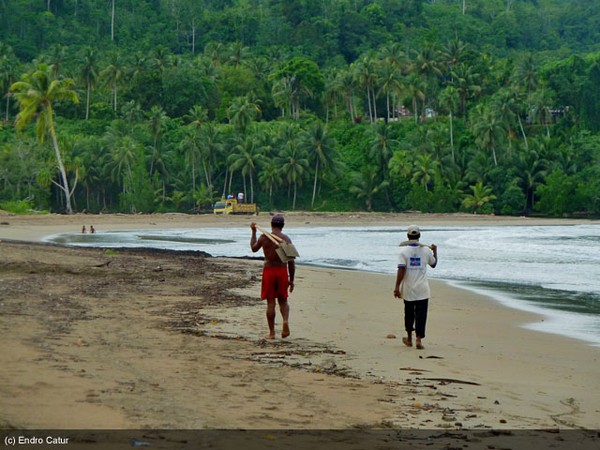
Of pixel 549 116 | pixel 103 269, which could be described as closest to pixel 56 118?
pixel 549 116

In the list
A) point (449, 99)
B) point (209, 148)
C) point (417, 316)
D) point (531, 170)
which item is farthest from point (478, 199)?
point (417, 316)

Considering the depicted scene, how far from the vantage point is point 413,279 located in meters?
10.9

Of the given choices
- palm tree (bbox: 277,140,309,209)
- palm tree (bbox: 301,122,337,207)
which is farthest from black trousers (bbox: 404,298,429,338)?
palm tree (bbox: 301,122,337,207)

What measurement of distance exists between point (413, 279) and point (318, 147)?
6874 centimetres

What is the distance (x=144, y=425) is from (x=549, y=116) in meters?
89.6

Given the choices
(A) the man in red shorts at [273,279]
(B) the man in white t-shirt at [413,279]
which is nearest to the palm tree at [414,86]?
(B) the man in white t-shirt at [413,279]

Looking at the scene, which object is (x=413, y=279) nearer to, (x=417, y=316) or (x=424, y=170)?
(x=417, y=316)

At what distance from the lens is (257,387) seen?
7.46 metres

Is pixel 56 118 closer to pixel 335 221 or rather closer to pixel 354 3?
pixel 335 221

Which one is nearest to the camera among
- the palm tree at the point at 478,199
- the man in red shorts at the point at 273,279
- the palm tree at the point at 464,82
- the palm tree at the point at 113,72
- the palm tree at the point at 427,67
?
the man in red shorts at the point at 273,279

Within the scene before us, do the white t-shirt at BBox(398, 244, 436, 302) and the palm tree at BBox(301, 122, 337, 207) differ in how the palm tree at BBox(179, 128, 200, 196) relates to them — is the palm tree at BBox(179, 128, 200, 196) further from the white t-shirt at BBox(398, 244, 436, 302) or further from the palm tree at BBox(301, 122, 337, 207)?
the white t-shirt at BBox(398, 244, 436, 302)

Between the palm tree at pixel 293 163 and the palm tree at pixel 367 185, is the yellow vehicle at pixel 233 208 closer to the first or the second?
the palm tree at pixel 293 163

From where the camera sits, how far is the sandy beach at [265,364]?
21.2 ft

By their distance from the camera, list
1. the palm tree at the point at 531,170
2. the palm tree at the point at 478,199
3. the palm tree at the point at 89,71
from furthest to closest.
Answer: the palm tree at the point at 89,71 → the palm tree at the point at 531,170 → the palm tree at the point at 478,199
